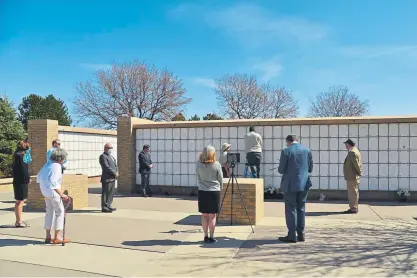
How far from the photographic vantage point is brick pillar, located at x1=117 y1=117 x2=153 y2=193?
13.3m

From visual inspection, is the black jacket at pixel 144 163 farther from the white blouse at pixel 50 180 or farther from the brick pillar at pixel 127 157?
the white blouse at pixel 50 180

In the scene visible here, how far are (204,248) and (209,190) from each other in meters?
0.95

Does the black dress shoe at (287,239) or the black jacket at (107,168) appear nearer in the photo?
the black dress shoe at (287,239)

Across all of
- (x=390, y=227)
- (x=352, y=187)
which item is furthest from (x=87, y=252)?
(x=352, y=187)

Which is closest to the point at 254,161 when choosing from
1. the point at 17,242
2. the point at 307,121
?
the point at 307,121

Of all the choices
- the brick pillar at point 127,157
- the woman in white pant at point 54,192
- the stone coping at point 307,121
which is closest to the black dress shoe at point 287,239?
the woman in white pant at point 54,192

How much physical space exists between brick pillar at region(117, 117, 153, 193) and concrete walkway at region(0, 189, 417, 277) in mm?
3842

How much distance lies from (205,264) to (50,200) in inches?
118

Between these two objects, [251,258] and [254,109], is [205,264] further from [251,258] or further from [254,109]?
[254,109]

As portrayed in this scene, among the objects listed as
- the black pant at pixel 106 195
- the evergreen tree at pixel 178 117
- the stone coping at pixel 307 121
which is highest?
the evergreen tree at pixel 178 117

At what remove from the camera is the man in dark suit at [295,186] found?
22.1 feet

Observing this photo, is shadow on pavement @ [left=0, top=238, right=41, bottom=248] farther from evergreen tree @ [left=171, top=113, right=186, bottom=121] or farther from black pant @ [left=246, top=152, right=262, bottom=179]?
evergreen tree @ [left=171, top=113, right=186, bottom=121]

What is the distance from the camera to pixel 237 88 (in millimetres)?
40219

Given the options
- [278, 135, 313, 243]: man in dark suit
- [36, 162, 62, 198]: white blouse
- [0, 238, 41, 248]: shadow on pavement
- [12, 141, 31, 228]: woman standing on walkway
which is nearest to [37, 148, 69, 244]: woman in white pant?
[36, 162, 62, 198]: white blouse
